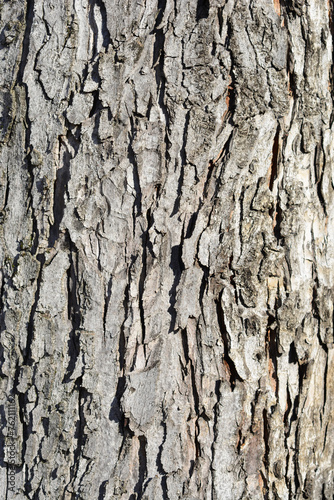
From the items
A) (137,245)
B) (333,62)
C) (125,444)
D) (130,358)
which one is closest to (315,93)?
(333,62)

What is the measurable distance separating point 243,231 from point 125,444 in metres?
0.73

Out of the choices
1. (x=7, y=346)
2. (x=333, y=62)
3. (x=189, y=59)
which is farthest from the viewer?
(x=333, y=62)

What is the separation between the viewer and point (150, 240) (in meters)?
1.45

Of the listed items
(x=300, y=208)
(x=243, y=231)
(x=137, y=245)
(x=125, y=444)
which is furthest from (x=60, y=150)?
(x=125, y=444)

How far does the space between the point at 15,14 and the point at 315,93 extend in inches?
39.0

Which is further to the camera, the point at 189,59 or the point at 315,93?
the point at 315,93

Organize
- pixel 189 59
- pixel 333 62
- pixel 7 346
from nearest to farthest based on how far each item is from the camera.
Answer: pixel 189 59
pixel 7 346
pixel 333 62

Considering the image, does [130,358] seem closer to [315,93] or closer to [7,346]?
[7,346]

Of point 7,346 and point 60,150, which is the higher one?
point 60,150

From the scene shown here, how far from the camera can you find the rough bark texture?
1.45m

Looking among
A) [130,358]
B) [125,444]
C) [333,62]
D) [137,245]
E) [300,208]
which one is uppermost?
[333,62]

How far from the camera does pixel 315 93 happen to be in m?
1.58

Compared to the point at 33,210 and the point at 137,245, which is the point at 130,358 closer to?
the point at 137,245

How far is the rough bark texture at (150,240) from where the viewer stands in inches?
57.1
